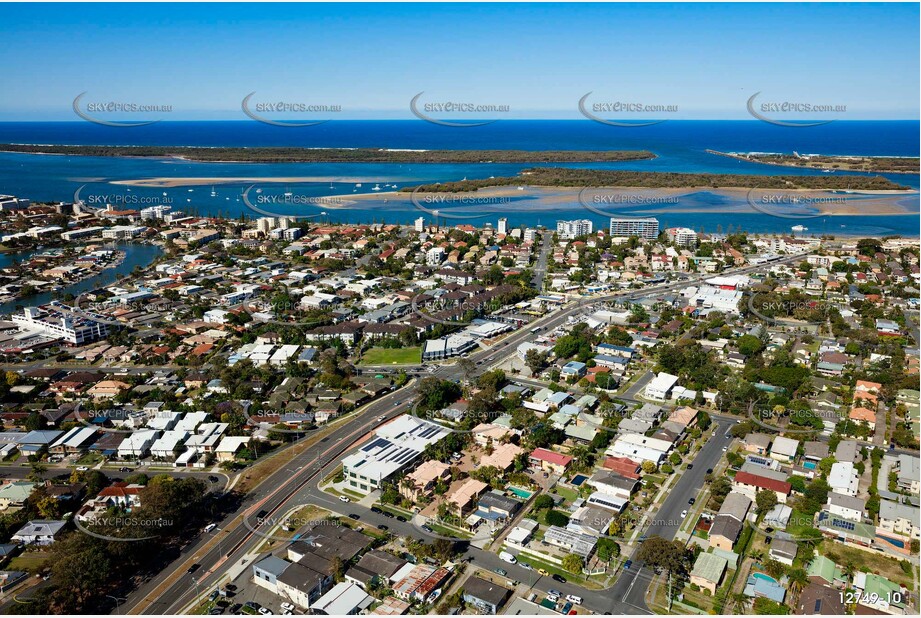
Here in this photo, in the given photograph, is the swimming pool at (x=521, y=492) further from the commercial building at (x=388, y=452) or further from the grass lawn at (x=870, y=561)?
the grass lawn at (x=870, y=561)

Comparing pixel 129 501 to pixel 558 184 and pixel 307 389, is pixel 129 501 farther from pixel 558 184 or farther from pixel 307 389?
pixel 558 184

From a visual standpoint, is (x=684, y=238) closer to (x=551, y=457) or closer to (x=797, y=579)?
(x=551, y=457)

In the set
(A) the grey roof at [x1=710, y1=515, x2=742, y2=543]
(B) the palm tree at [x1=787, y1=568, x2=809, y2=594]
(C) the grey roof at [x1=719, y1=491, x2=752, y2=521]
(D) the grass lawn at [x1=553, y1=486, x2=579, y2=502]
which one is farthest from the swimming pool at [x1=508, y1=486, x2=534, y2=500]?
(B) the palm tree at [x1=787, y1=568, x2=809, y2=594]

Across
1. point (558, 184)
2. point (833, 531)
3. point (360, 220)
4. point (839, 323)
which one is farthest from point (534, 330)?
point (558, 184)

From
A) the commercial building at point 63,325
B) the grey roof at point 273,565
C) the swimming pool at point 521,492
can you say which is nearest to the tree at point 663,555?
the swimming pool at point 521,492

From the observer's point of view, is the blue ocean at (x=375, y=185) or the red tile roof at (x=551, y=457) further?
the blue ocean at (x=375, y=185)

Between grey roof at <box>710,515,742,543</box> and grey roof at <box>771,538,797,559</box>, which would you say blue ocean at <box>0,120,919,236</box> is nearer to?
grey roof at <box>710,515,742,543</box>
